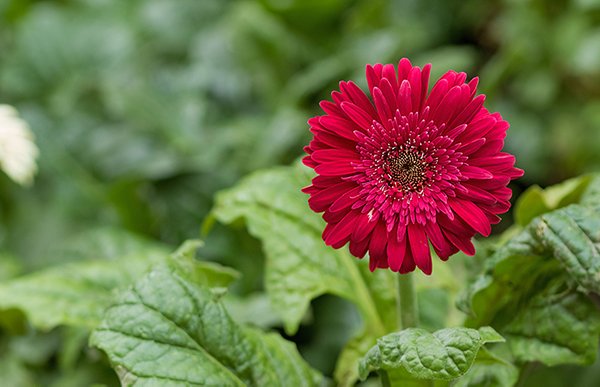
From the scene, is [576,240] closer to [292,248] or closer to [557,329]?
[557,329]

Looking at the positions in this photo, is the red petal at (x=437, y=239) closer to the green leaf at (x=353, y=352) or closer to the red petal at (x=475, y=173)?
the red petal at (x=475, y=173)

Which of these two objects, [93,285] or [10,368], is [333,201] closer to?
[93,285]

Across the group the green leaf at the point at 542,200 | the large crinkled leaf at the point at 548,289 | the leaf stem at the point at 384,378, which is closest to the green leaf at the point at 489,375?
the large crinkled leaf at the point at 548,289

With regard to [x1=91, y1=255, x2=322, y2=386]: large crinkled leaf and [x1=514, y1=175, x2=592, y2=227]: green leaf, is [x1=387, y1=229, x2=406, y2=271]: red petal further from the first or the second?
[x1=514, y1=175, x2=592, y2=227]: green leaf

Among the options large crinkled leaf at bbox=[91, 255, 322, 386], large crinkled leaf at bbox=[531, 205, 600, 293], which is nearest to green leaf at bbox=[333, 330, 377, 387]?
large crinkled leaf at bbox=[91, 255, 322, 386]

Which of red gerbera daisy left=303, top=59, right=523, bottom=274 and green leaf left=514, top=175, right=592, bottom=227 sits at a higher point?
green leaf left=514, top=175, right=592, bottom=227

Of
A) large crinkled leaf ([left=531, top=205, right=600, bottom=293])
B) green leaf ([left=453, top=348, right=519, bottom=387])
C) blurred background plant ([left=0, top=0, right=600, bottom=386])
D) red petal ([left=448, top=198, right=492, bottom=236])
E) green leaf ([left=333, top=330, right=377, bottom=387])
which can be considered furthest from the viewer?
blurred background plant ([left=0, top=0, right=600, bottom=386])

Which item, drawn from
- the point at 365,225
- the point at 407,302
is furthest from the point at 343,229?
the point at 407,302
